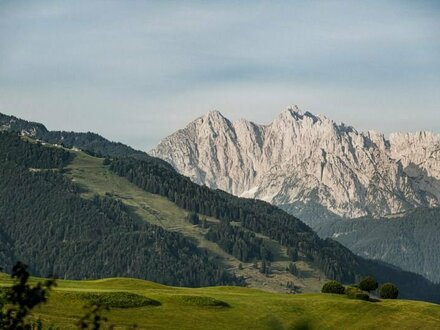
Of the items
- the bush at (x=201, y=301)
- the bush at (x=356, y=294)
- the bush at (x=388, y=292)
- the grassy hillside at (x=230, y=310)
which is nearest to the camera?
the grassy hillside at (x=230, y=310)

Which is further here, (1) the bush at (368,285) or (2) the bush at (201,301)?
(1) the bush at (368,285)

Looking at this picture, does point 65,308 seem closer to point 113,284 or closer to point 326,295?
point 113,284

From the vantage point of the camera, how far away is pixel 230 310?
99.2m

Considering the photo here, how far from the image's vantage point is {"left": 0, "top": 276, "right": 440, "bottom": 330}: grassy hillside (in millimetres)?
88250

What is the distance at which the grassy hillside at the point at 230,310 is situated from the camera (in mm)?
88250

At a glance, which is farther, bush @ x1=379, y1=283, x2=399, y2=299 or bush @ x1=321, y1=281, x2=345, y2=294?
bush @ x1=379, y1=283, x2=399, y2=299

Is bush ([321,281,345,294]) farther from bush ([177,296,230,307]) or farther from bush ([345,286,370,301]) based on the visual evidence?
bush ([177,296,230,307])

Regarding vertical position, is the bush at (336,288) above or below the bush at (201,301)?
above

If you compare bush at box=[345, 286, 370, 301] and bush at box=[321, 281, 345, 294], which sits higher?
bush at box=[321, 281, 345, 294]

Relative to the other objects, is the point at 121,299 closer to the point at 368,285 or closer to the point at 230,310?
the point at 230,310

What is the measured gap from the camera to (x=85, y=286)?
11038 centimetres

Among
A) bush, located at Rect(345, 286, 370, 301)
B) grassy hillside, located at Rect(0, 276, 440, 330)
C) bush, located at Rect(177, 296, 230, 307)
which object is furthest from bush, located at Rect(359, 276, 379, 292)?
bush, located at Rect(177, 296, 230, 307)

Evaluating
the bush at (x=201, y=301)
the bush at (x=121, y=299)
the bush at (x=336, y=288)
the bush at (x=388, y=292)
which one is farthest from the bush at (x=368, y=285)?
the bush at (x=121, y=299)

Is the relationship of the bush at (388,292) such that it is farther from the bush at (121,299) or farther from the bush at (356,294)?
the bush at (121,299)
